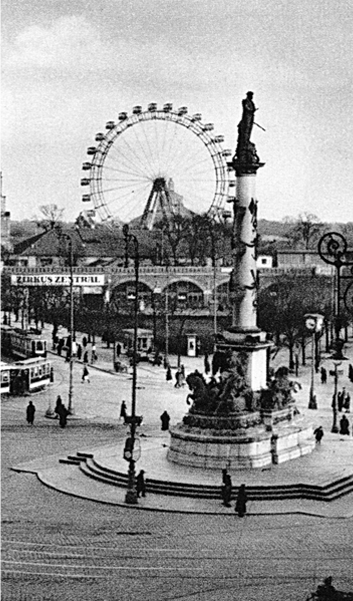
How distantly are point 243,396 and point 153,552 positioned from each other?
1070cm

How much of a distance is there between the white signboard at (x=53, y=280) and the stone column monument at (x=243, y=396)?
48.4 m

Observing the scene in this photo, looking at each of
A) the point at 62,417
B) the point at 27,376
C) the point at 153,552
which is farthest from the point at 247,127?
the point at 27,376

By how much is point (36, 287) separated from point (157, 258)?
27092mm

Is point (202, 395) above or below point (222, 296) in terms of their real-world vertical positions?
below

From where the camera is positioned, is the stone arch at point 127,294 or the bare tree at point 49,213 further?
the bare tree at point 49,213

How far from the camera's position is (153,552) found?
779 inches

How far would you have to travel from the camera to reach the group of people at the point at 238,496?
23266 millimetres

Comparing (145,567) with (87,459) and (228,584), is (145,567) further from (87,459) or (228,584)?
(87,459)

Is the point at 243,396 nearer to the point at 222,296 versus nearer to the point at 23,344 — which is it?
the point at 23,344

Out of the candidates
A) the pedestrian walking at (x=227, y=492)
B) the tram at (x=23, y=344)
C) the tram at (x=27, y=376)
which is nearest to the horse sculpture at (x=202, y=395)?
the pedestrian walking at (x=227, y=492)

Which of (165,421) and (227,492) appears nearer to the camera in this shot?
(227,492)

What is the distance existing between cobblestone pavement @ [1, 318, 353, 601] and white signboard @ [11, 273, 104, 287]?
178 ft

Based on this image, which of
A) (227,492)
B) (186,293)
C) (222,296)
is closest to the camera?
(227,492)

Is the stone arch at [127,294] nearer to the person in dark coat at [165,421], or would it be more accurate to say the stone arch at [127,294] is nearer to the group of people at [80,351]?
the group of people at [80,351]
